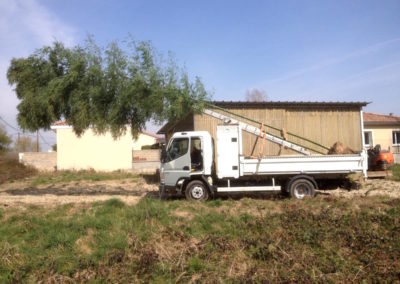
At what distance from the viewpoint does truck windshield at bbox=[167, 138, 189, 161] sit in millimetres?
10734

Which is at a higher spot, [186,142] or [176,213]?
[186,142]

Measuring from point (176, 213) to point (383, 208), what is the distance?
18.5ft

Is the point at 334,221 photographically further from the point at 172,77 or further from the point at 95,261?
the point at 172,77

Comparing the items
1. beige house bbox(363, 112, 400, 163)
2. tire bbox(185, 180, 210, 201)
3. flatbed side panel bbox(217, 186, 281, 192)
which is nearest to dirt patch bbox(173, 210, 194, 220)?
tire bbox(185, 180, 210, 201)

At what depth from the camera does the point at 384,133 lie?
25219 millimetres

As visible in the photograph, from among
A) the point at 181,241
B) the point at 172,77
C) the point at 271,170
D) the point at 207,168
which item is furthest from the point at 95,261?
the point at 172,77

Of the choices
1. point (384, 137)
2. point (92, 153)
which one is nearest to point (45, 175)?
point (92, 153)

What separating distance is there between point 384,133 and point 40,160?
2686 centimetres

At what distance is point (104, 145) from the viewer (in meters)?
24.1

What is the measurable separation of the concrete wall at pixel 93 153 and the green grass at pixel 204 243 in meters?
15.0

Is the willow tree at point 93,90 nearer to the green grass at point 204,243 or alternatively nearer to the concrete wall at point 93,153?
the green grass at point 204,243

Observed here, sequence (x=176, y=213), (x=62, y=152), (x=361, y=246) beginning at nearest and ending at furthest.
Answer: (x=361, y=246)
(x=176, y=213)
(x=62, y=152)

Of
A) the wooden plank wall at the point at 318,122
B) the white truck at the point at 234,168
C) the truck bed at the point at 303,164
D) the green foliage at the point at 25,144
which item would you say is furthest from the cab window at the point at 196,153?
the green foliage at the point at 25,144

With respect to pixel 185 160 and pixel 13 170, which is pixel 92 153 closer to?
pixel 13 170
